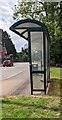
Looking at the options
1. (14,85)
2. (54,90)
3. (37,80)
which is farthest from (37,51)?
(14,85)

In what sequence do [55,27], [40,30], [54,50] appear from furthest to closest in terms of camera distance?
[54,50] < [55,27] < [40,30]

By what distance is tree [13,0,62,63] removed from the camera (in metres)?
20.4

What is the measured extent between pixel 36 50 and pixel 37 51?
59mm

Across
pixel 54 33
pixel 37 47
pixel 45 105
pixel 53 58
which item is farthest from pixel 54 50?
pixel 45 105

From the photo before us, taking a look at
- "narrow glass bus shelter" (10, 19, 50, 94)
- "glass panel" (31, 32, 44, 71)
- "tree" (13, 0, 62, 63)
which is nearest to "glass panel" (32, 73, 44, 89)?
"narrow glass bus shelter" (10, 19, 50, 94)

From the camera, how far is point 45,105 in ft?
21.5

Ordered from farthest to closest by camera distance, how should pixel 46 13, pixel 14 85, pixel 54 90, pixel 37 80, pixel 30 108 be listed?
pixel 46 13 → pixel 14 85 → pixel 54 90 → pixel 37 80 → pixel 30 108

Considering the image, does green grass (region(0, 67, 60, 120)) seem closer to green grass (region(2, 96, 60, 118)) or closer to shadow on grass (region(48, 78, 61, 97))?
green grass (region(2, 96, 60, 118))

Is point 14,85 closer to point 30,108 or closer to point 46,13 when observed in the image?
point 30,108

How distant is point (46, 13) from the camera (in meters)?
21.9

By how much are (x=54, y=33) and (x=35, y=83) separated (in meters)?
13.0

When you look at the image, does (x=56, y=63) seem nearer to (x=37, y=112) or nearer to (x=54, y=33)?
(x=54, y=33)

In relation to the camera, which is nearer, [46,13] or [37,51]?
[37,51]

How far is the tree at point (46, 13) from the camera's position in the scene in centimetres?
2036
